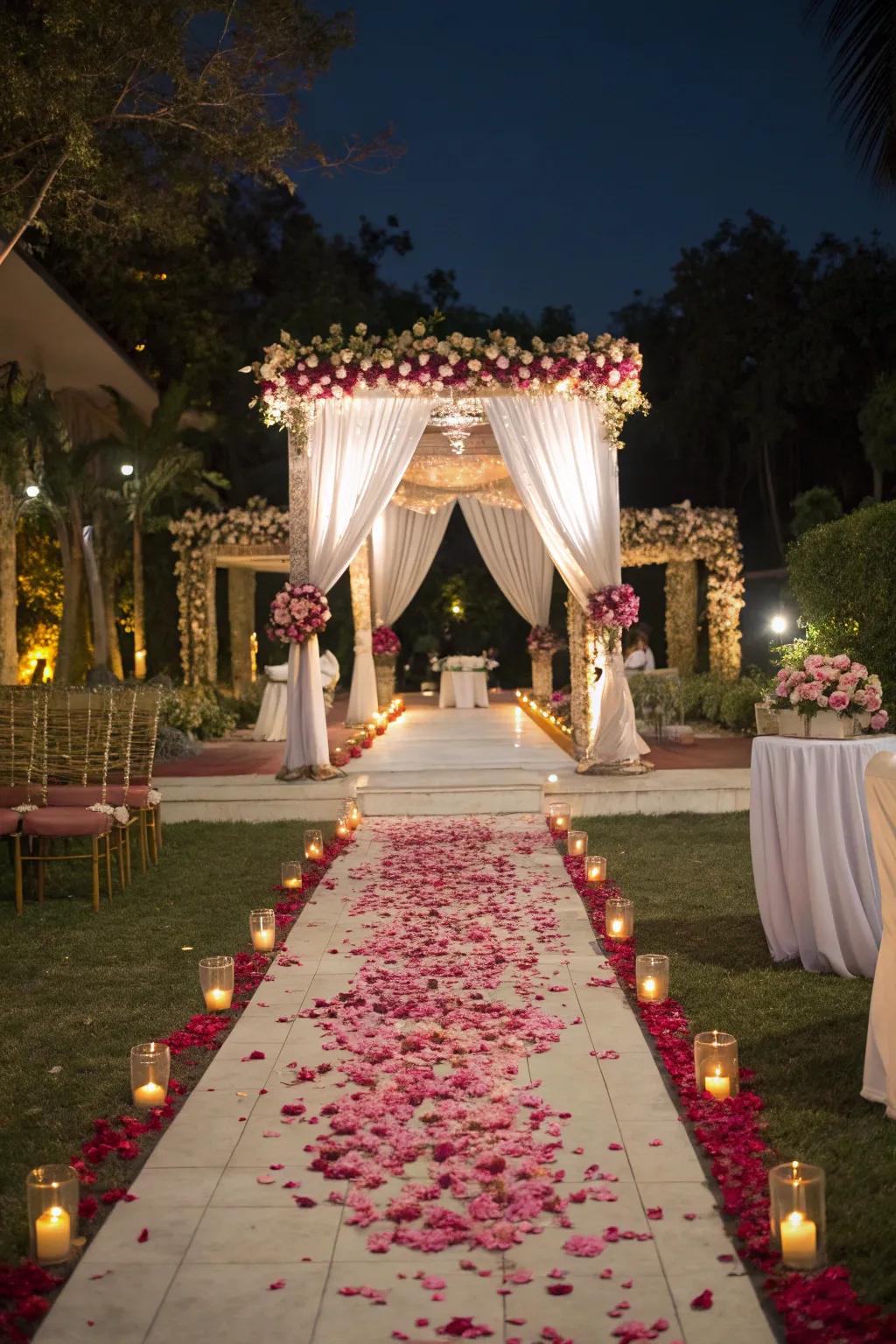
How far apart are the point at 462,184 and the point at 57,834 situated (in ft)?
152

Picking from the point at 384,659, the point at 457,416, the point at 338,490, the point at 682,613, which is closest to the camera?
the point at 338,490

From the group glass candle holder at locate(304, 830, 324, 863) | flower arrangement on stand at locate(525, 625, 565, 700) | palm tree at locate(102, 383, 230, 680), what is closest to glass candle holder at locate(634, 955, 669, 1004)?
glass candle holder at locate(304, 830, 324, 863)

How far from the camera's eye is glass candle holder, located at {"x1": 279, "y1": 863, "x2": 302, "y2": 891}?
7082 mm

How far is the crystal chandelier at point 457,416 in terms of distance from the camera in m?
10.6

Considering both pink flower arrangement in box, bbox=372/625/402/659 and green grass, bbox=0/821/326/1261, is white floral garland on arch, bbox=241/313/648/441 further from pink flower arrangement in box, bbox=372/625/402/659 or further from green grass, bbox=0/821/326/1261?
pink flower arrangement in box, bbox=372/625/402/659

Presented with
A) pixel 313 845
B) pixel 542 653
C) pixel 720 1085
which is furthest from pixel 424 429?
pixel 542 653

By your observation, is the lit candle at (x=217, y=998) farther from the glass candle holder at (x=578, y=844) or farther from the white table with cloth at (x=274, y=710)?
the white table with cloth at (x=274, y=710)

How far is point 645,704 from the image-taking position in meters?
14.3

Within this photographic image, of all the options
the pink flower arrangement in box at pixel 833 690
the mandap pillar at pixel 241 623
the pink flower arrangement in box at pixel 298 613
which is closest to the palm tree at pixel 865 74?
the pink flower arrangement in box at pixel 833 690

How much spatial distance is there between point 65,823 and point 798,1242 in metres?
4.86

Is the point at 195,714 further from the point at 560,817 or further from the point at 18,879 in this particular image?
the point at 18,879

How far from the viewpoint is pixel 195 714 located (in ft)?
46.5

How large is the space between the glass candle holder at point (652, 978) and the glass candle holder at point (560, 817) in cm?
389

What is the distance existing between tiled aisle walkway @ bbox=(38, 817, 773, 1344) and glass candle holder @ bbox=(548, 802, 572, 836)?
3.92 m
